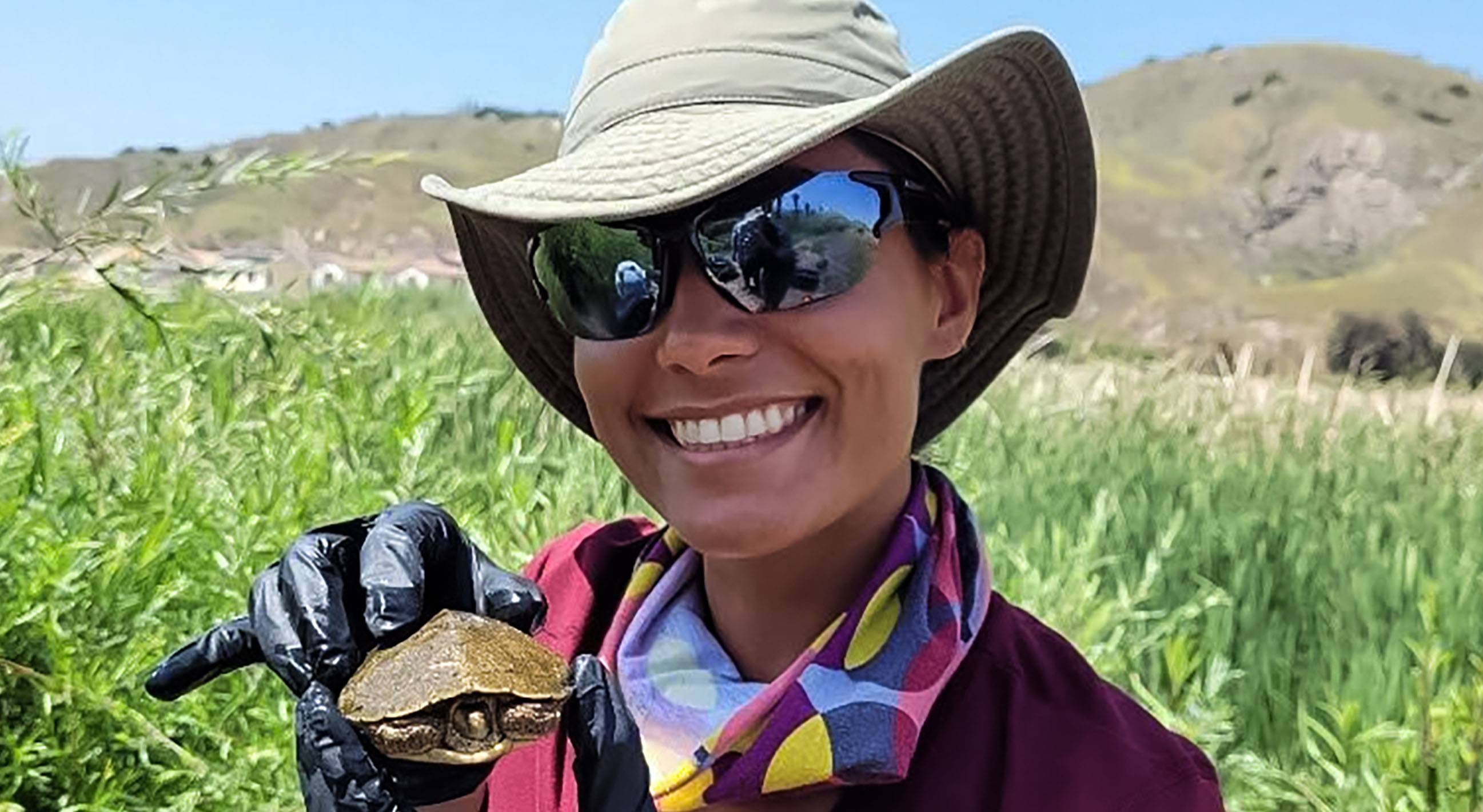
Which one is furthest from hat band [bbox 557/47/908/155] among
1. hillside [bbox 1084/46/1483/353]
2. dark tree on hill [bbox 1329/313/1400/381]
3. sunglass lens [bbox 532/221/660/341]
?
hillside [bbox 1084/46/1483/353]

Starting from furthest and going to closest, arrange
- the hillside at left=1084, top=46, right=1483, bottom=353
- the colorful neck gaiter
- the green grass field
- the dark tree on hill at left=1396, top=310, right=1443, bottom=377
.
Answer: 1. the hillside at left=1084, top=46, right=1483, bottom=353
2. the dark tree on hill at left=1396, top=310, right=1443, bottom=377
3. the green grass field
4. the colorful neck gaiter

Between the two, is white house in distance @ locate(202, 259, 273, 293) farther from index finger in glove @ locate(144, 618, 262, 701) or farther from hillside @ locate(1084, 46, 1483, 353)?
hillside @ locate(1084, 46, 1483, 353)

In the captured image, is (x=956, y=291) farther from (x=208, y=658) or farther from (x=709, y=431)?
(x=208, y=658)

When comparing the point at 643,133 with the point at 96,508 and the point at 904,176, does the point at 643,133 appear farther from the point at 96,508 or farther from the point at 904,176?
the point at 96,508

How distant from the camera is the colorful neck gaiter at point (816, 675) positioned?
1.19 meters

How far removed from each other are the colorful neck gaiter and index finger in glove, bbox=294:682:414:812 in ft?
1.08

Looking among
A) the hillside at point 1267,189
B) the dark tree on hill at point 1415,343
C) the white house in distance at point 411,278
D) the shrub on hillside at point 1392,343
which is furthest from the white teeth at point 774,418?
the hillside at point 1267,189

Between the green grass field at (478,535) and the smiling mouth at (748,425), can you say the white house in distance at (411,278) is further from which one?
the smiling mouth at (748,425)

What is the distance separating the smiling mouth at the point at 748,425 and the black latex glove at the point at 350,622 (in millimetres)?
176

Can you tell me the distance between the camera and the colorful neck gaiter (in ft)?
3.91

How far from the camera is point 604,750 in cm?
102

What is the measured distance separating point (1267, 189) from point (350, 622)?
40301 millimetres

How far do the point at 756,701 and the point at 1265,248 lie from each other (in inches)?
1500

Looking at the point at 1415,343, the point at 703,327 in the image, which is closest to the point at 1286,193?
the point at 1415,343
